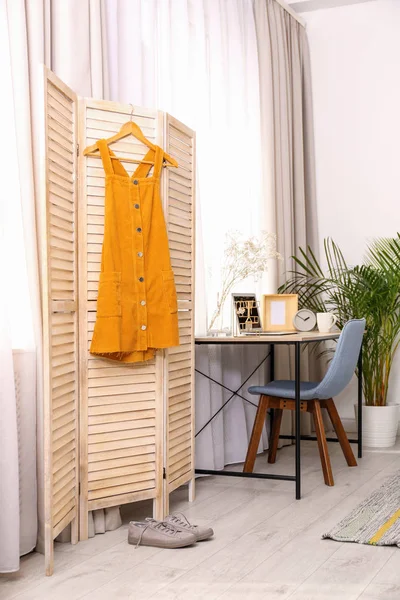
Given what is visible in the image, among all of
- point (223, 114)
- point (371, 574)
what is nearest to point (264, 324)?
point (223, 114)

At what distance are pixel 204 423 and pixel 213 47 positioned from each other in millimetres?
2067

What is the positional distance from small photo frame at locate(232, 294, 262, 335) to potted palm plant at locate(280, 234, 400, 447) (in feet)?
2.11

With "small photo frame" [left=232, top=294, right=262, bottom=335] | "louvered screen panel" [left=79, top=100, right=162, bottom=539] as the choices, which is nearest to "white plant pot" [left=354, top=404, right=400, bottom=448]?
"small photo frame" [left=232, top=294, right=262, bottom=335]

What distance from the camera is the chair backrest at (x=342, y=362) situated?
3.58 m

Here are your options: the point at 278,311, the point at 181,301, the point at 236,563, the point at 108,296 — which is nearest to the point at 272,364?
the point at 278,311

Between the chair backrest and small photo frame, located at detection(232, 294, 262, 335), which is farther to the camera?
small photo frame, located at detection(232, 294, 262, 335)

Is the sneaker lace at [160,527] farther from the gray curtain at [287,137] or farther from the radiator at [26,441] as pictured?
the gray curtain at [287,137]

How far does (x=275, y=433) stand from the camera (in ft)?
13.6

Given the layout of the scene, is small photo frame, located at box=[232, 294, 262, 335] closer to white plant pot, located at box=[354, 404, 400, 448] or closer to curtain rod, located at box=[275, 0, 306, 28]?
white plant pot, located at box=[354, 404, 400, 448]

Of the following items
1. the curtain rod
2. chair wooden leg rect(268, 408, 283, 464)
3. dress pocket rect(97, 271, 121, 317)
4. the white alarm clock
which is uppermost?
the curtain rod

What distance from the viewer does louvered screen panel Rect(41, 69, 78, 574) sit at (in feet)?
8.25

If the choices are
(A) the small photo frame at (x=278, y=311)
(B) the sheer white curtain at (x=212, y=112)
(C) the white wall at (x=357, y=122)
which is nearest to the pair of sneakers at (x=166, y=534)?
(B) the sheer white curtain at (x=212, y=112)

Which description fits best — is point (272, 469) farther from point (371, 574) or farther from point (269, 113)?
point (269, 113)

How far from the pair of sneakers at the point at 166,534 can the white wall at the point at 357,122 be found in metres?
2.68
